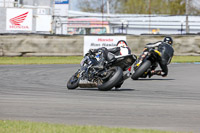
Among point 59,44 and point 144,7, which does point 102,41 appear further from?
point 144,7

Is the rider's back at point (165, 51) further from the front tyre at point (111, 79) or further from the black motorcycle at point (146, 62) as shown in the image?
the front tyre at point (111, 79)

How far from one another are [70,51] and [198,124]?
20132 millimetres

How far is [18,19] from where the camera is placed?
35.9m

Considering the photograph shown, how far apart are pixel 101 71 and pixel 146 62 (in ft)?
12.0

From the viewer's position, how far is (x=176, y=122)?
654 centimetres

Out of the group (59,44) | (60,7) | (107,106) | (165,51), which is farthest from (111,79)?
(60,7)

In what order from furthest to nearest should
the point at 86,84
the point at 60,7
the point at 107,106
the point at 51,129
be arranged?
the point at 60,7, the point at 86,84, the point at 107,106, the point at 51,129

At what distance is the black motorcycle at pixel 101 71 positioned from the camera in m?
10.4

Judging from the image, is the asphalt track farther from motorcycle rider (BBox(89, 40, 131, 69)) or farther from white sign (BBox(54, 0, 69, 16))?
white sign (BBox(54, 0, 69, 16))

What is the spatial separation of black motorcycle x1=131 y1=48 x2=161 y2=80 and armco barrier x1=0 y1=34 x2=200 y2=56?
1203 cm

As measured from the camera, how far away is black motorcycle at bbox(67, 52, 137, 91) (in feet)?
34.2

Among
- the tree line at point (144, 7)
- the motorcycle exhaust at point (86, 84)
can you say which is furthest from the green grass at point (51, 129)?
the tree line at point (144, 7)

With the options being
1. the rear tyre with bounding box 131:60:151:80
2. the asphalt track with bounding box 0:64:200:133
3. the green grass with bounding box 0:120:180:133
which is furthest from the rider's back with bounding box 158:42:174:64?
the green grass with bounding box 0:120:180:133

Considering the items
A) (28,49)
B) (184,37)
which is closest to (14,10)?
(28,49)
